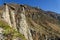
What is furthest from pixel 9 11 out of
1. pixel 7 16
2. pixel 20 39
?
pixel 20 39

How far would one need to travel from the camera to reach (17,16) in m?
56.6

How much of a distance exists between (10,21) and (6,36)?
8.64 meters

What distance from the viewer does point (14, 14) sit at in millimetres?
56312

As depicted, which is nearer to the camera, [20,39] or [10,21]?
[20,39]

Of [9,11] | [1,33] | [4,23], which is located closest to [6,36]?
[1,33]

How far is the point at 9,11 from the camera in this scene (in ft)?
182

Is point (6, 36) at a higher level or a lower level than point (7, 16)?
lower

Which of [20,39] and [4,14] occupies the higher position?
[4,14]

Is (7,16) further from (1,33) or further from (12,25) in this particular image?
(1,33)

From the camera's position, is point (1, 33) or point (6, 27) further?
→ point (6, 27)

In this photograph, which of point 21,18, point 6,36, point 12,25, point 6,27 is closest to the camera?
point 6,36

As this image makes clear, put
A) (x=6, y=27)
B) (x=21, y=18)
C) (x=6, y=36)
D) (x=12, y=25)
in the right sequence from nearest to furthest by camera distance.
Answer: (x=6, y=36) → (x=6, y=27) → (x=12, y=25) → (x=21, y=18)

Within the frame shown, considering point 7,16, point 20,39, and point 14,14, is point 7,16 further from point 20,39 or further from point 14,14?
point 20,39

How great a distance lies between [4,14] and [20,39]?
11.1 m
